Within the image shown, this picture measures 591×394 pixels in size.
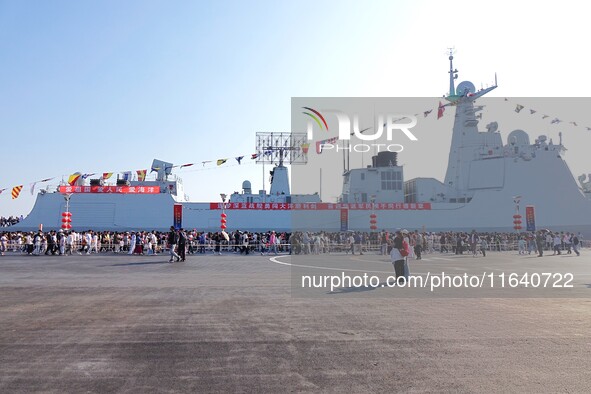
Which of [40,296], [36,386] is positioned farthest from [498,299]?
[40,296]

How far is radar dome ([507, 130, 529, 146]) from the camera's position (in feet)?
151

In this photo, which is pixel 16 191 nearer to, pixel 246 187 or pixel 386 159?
pixel 246 187

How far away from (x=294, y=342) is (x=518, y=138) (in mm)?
47565

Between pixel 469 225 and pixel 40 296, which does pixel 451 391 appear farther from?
pixel 469 225

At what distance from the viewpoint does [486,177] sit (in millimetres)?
46125

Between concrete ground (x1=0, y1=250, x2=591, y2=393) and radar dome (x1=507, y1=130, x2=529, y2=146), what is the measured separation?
40.9 m

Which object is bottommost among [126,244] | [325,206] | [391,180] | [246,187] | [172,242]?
[126,244]

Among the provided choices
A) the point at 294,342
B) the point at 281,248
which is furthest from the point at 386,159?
the point at 294,342

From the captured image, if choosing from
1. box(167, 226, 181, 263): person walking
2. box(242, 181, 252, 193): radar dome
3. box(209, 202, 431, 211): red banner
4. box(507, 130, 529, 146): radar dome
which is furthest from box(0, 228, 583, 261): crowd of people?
box(242, 181, 252, 193): radar dome

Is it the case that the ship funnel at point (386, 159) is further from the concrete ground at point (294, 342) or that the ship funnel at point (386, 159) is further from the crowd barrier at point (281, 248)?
the concrete ground at point (294, 342)

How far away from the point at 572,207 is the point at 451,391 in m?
49.0

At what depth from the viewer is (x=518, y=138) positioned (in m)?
46.0

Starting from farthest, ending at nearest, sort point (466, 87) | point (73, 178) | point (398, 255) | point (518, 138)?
point (466, 87)
point (518, 138)
point (73, 178)
point (398, 255)

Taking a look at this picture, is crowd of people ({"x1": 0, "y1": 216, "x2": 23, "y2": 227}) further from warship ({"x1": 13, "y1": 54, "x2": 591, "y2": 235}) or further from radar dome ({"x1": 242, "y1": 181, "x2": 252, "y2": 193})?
radar dome ({"x1": 242, "y1": 181, "x2": 252, "y2": 193})
